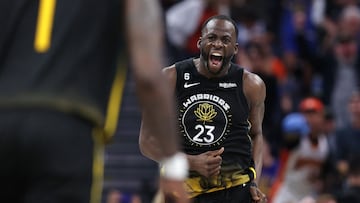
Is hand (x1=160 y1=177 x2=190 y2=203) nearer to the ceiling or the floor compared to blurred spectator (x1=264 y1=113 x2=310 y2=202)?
nearer to the floor

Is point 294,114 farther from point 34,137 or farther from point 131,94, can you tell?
point 34,137

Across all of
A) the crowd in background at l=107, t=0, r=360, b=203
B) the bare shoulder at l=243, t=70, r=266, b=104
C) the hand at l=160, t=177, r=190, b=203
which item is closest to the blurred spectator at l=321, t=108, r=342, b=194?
the crowd in background at l=107, t=0, r=360, b=203

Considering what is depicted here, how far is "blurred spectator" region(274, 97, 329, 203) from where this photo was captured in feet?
41.4

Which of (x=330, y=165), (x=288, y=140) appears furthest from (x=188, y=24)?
(x=330, y=165)

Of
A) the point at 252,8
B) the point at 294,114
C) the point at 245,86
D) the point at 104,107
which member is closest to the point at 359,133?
the point at 294,114

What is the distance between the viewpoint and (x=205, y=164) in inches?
320

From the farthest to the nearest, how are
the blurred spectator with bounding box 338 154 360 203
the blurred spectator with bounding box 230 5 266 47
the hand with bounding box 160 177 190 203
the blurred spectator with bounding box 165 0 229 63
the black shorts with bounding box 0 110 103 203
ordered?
the blurred spectator with bounding box 230 5 266 47 → the blurred spectator with bounding box 165 0 229 63 → the blurred spectator with bounding box 338 154 360 203 → the hand with bounding box 160 177 190 203 → the black shorts with bounding box 0 110 103 203

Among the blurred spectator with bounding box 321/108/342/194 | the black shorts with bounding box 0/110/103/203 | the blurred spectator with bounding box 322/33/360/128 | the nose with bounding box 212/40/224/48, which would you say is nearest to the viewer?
the black shorts with bounding box 0/110/103/203

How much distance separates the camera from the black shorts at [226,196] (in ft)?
27.3

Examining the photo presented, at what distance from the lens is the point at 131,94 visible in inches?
640

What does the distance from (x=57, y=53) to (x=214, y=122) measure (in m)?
4.04

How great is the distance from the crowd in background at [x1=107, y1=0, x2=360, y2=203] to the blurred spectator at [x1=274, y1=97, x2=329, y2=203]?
12 millimetres

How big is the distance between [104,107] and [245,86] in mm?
4078

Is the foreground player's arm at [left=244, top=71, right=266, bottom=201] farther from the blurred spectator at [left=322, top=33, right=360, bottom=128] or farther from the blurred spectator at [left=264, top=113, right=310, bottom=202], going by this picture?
the blurred spectator at [left=322, top=33, right=360, bottom=128]
